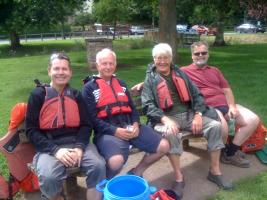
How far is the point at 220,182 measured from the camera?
4664 millimetres

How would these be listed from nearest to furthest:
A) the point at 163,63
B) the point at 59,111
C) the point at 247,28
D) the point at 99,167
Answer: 1. the point at 99,167
2. the point at 59,111
3. the point at 163,63
4. the point at 247,28

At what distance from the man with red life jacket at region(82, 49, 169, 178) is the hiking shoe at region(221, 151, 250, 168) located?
1.23 metres

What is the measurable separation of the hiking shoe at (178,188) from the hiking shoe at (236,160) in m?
0.94

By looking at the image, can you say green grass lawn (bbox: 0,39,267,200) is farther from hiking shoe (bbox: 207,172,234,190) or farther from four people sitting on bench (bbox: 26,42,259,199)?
four people sitting on bench (bbox: 26,42,259,199)

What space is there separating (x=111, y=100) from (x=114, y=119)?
203 mm

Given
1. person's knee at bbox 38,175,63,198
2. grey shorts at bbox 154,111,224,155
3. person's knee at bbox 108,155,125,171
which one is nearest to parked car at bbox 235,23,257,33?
grey shorts at bbox 154,111,224,155

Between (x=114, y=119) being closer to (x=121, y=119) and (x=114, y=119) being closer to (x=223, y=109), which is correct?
(x=121, y=119)

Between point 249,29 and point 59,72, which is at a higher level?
point 59,72

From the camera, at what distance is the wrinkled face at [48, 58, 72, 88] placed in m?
4.00

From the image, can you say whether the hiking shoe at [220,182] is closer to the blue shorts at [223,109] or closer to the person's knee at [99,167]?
the blue shorts at [223,109]

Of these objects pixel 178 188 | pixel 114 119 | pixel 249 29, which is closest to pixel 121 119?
pixel 114 119

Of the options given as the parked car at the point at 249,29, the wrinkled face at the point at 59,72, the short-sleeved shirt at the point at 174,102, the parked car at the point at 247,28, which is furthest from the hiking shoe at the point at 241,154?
the parked car at the point at 247,28

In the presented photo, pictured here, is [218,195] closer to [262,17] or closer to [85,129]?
[85,129]

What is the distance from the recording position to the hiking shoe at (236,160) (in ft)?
17.0
